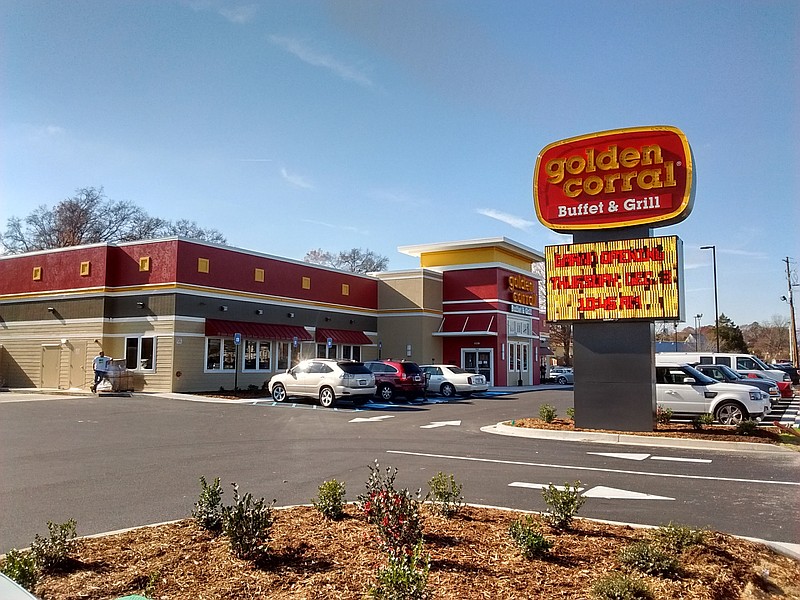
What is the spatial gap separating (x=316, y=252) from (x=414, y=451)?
74.7 meters

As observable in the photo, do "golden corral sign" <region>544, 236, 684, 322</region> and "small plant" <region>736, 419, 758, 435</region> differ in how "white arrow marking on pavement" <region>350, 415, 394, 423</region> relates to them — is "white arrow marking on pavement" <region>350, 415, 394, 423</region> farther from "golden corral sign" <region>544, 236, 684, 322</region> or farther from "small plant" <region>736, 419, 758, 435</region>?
"small plant" <region>736, 419, 758, 435</region>

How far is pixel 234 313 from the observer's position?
31.2 metres

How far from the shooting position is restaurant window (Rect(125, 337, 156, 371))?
28.7m

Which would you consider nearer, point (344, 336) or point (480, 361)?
point (344, 336)

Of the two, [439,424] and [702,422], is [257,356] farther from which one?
[702,422]

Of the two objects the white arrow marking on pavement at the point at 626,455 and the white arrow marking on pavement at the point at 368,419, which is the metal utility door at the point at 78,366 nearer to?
the white arrow marking on pavement at the point at 368,419

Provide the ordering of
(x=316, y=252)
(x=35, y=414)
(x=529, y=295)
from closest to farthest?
(x=35, y=414)
(x=529, y=295)
(x=316, y=252)

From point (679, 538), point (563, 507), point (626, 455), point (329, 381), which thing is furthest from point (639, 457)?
point (329, 381)

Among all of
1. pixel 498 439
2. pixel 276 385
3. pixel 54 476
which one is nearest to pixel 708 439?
pixel 498 439

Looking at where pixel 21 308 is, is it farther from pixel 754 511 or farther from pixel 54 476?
pixel 754 511

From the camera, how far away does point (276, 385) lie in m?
25.5

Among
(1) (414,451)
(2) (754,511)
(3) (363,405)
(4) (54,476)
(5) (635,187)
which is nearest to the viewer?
(2) (754,511)

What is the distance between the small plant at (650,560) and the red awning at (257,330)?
26.5 metres

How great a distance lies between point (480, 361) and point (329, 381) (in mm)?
17979
